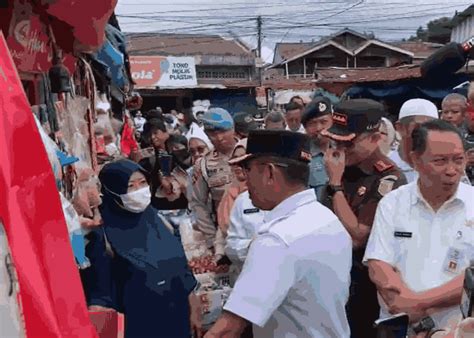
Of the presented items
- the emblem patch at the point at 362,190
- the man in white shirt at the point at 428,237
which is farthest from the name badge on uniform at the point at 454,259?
the emblem patch at the point at 362,190

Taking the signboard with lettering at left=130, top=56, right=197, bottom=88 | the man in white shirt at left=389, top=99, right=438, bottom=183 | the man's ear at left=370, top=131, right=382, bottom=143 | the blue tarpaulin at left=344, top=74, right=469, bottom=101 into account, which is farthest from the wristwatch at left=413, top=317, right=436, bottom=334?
the signboard with lettering at left=130, top=56, right=197, bottom=88

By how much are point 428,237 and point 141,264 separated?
5.18 ft

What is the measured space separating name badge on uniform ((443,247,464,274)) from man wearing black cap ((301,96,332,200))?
1591 mm

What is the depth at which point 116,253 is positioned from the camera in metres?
3.60

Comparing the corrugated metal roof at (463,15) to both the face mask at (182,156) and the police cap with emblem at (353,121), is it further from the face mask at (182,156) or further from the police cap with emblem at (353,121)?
the police cap with emblem at (353,121)

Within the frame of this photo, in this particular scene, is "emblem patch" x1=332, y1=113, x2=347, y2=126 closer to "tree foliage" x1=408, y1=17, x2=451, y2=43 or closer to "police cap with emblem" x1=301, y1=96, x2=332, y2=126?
"police cap with emblem" x1=301, y1=96, x2=332, y2=126

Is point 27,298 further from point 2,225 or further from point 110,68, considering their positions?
point 110,68

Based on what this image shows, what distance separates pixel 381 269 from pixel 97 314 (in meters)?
1.25

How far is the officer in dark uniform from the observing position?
131 inches

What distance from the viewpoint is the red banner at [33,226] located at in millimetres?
1146

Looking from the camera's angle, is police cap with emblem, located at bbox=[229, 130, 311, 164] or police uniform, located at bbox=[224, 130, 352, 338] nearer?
police uniform, located at bbox=[224, 130, 352, 338]

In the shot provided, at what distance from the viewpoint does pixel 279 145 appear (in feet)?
7.96

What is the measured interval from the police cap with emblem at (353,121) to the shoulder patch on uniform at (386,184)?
26 cm

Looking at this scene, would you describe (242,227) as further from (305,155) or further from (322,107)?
(305,155)
